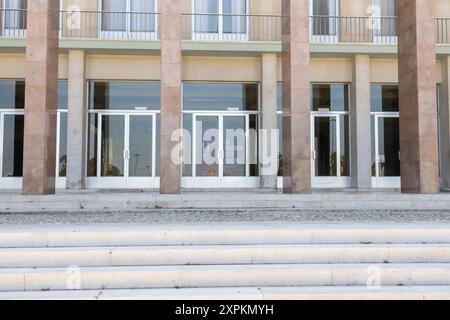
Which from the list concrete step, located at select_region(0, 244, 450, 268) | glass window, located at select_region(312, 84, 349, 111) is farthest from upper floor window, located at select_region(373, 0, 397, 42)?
concrete step, located at select_region(0, 244, 450, 268)

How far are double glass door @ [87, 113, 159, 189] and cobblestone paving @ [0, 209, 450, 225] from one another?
817 centimetres

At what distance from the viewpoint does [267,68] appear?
16.7 meters

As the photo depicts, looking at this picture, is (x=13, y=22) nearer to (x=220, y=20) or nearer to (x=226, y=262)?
(x=220, y=20)

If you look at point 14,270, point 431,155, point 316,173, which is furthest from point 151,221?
point 316,173

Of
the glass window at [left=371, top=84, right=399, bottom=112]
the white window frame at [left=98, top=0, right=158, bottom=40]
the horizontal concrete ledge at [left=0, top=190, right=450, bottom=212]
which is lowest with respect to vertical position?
the horizontal concrete ledge at [left=0, top=190, right=450, bottom=212]

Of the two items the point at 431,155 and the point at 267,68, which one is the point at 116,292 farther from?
the point at 267,68

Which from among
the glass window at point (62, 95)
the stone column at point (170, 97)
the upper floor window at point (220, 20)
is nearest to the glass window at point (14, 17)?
the glass window at point (62, 95)

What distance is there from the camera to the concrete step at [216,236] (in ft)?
18.4

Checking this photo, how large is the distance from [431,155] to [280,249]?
7472 mm

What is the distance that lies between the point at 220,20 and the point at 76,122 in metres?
6.83

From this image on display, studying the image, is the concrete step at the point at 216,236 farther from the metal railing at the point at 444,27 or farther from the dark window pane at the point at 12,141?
the metal railing at the point at 444,27

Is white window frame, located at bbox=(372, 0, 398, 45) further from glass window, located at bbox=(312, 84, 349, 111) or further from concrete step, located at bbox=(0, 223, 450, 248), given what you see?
concrete step, located at bbox=(0, 223, 450, 248)

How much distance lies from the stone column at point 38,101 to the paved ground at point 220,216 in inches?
106

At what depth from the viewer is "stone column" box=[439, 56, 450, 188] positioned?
1688cm
